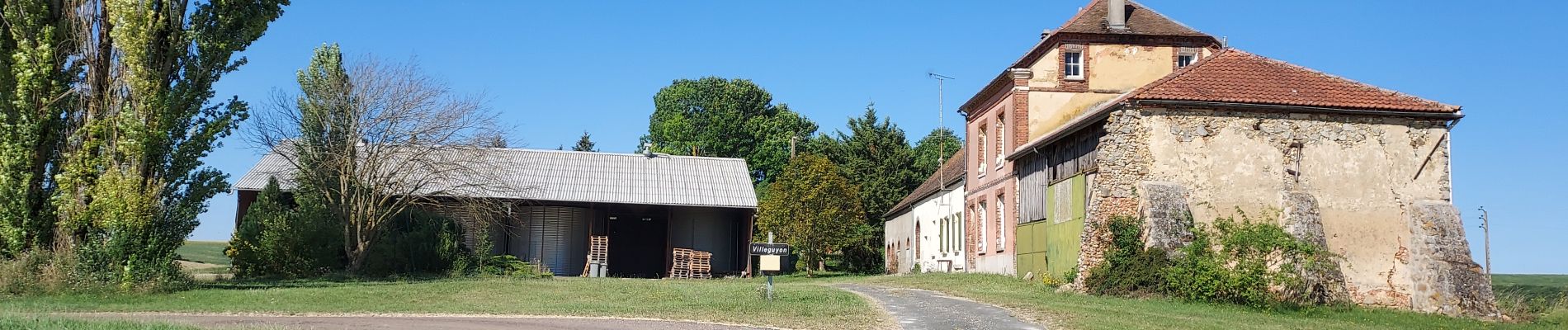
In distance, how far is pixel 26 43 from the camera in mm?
19688

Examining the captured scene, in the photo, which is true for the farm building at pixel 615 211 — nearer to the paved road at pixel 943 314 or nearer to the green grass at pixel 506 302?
the green grass at pixel 506 302

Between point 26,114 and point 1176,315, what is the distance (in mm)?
18368

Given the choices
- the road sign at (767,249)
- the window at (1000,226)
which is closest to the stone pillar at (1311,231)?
the window at (1000,226)

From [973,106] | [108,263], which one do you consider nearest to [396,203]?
[108,263]

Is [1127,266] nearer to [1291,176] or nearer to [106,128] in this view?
[1291,176]

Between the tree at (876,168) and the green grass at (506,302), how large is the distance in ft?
87.7

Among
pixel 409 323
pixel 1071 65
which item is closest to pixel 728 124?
pixel 1071 65

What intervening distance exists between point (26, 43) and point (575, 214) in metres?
17.7

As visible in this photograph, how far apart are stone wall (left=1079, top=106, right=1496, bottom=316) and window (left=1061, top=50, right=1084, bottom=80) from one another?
643 centimetres

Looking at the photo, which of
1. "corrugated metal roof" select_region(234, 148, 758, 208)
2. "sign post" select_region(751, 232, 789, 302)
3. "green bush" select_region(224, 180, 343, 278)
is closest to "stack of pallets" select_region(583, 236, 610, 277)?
"corrugated metal roof" select_region(234, 148, 758, 208)

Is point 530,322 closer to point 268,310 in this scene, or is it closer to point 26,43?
point 268,310

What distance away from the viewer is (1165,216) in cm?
2069

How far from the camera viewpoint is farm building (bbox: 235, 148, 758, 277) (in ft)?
114

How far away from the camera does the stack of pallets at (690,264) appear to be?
34969 millimetres
